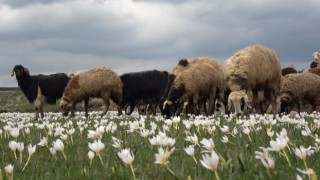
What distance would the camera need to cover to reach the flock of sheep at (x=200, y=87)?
20.9m

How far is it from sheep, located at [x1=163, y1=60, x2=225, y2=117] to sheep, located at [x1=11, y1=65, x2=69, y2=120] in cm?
1061

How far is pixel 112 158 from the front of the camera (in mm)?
7223

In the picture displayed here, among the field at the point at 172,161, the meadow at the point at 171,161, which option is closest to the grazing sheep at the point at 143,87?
the field at the point at 172,161

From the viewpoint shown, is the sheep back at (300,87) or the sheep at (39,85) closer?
the sheep back at (300,87)

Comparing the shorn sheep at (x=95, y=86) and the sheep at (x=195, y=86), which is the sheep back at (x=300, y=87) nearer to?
the sheep at (x=195, y=86)

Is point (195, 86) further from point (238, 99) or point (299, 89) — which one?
point (299, 89)

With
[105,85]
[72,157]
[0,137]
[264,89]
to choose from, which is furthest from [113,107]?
[72,157]

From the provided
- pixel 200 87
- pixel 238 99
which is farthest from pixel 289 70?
pixel 238 99

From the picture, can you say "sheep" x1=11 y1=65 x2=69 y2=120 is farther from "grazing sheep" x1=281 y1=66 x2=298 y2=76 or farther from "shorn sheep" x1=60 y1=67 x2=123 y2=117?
"grazing sheep" x1=281 y1=66 x2=298 y2=76

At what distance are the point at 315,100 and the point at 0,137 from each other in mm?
25243

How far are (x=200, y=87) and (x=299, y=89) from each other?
31.0ft

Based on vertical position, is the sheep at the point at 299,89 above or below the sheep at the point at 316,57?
below

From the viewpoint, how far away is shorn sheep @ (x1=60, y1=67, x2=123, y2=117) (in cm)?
3002

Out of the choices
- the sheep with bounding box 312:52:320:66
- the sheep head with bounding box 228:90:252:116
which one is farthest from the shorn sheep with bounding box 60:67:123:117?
the sheep with bounding box 312:52:320:66
